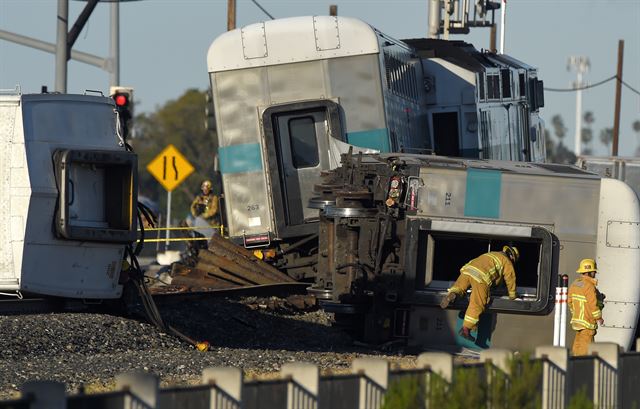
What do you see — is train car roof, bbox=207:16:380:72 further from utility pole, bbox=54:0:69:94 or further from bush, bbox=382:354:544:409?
bush, bbox=382:354:544:409

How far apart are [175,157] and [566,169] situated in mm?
16686

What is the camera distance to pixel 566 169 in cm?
1802

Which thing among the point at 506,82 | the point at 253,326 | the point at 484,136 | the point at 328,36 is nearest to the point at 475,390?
the point at 253,326

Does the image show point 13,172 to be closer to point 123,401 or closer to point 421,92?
point 123,401

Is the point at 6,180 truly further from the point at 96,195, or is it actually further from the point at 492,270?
the point at 492,270

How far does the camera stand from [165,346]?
17.0 meters

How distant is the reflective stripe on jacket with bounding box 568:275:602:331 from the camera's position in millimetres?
16234

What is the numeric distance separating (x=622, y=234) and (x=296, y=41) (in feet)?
20.3

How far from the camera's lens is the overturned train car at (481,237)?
17000 mm

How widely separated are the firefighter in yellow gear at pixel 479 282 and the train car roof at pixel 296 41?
16.5 feet

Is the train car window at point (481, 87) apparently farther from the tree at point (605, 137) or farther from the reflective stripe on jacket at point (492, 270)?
the tree at point (605, 137)

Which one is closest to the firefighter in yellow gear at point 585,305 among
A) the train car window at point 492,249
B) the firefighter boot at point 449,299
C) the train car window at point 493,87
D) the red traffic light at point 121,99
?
the train car window at point 492,249

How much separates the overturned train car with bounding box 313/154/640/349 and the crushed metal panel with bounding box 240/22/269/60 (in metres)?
4.16

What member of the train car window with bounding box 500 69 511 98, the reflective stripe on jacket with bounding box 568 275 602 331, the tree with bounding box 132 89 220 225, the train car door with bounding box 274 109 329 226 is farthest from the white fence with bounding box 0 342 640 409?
the tree with bounding box 132 89 220 225
